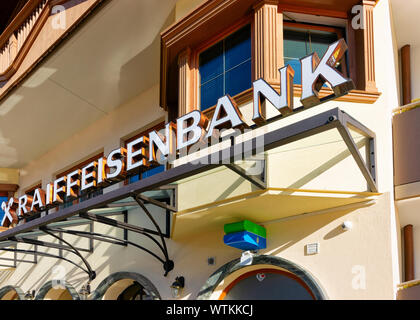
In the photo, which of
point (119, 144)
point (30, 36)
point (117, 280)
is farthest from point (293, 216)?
point (30, 36)

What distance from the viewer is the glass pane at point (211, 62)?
352 inches

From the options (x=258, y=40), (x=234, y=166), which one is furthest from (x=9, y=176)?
(x=234, y=166)

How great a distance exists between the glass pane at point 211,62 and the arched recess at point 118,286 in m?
3.82

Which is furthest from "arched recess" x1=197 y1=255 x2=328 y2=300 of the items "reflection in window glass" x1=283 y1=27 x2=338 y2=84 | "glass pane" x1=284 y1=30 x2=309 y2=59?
"glass pane" x1=284 y1=30 x2=309 y2=59

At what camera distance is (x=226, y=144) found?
8039 mm

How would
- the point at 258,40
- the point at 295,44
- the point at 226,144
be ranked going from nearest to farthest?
the point at 226,144 < the point at 258,40 < the point at 295,44

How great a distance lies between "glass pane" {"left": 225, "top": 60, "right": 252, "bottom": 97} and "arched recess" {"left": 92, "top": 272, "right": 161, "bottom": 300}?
3.84 metres

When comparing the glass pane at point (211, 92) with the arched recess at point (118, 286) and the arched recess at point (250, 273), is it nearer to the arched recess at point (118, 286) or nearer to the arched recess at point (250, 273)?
the arched recess at point (250, 273)

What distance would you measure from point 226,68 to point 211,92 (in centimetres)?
47

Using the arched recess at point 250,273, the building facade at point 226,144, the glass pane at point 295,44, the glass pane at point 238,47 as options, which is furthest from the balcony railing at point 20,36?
the arched recess at point 250,273

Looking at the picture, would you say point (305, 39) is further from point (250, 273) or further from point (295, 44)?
point (250, 273)

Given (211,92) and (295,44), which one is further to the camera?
(211,92)

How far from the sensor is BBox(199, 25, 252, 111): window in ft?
28.0

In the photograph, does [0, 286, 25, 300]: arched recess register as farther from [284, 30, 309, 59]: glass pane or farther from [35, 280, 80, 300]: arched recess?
[284, 30, 309, 59]: glass pane
